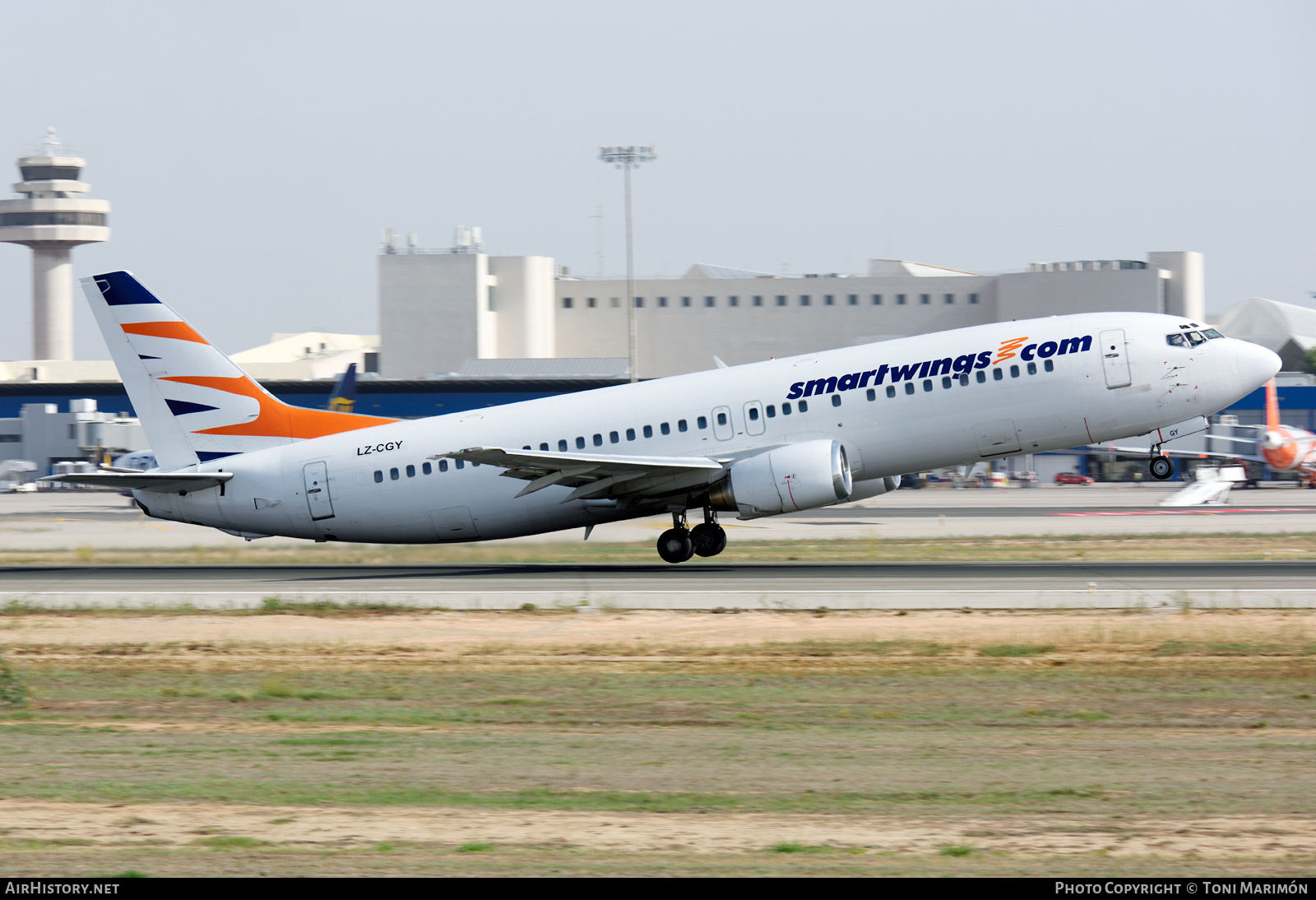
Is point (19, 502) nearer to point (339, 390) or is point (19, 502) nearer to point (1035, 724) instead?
point (339, 390)

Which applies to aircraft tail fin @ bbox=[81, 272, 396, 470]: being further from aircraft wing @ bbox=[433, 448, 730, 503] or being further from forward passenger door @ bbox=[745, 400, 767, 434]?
forward passenger door @ bbox=[745, 400, 767, 434]

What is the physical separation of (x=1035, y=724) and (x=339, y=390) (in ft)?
157

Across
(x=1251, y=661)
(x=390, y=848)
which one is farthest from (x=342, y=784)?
(x=1251, y=661)

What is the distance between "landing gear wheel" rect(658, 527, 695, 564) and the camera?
3225 cm

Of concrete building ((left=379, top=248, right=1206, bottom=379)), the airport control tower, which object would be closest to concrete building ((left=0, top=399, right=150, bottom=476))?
concrete building ((left=379, top=248, right=1206, bottom=379))

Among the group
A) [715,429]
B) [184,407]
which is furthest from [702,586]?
[184,407]

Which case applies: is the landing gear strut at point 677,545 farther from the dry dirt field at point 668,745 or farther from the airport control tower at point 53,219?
the airport control tower at point 53,219

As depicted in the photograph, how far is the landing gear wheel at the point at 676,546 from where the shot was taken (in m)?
32.2

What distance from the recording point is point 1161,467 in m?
29.5

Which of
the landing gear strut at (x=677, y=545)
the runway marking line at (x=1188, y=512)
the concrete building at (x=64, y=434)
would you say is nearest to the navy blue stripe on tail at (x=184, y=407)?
the landing gear strut at (x=677, y=545)

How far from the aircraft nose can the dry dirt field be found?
8.51 m

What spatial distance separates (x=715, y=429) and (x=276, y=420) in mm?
11533

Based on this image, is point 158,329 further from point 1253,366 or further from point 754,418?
point 1253,366

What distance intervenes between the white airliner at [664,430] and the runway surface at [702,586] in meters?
A: 1.58
